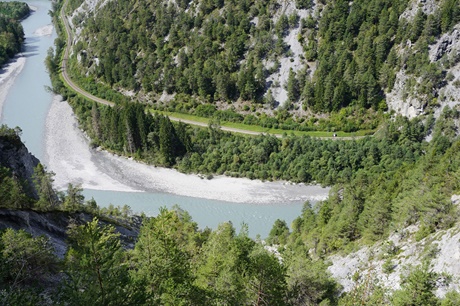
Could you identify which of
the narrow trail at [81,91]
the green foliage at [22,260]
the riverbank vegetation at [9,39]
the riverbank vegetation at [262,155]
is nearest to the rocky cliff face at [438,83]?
the riverbank vegetation at [262,155]

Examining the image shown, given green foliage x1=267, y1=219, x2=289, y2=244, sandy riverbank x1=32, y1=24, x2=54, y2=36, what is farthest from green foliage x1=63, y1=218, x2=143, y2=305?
sandy riverbank x1=32, y1=24, x2=54, y2=36

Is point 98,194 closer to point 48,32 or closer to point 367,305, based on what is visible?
point 367,305

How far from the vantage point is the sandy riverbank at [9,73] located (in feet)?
379

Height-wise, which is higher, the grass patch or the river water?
the grass patch

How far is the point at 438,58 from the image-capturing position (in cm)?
7412

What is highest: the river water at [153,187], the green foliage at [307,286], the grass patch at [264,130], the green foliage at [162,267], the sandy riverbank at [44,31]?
the sandy riverbank at [44,31]

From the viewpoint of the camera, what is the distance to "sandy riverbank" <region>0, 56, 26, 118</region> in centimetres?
11554

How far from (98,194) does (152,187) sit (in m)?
9.82

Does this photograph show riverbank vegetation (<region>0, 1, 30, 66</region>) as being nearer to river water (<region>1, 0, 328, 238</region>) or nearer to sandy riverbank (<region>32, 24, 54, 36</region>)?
sandy riverbank (<region>32, 24, 54, 36</region>)

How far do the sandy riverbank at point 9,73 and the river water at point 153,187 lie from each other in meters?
21.2

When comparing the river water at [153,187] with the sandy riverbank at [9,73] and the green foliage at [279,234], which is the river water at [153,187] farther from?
the sandy riverbank at [9,73]

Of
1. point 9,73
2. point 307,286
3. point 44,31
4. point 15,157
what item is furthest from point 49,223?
point 44,31

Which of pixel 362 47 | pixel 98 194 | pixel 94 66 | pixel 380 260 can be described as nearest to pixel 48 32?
pixel 94 66

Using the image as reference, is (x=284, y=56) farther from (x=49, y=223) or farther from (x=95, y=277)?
(x=95, y=277)
